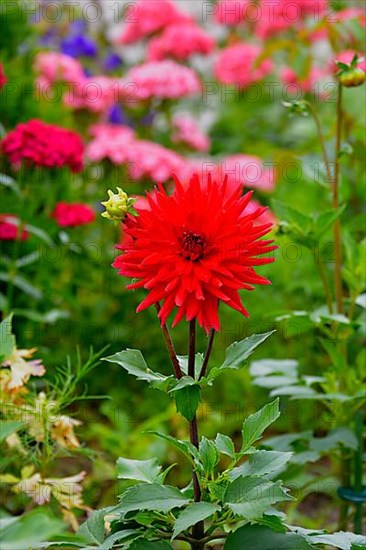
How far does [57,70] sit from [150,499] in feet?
4.78

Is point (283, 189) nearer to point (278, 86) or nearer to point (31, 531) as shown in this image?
point (278, 86)

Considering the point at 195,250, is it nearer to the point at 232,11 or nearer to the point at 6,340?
the point at 6,340

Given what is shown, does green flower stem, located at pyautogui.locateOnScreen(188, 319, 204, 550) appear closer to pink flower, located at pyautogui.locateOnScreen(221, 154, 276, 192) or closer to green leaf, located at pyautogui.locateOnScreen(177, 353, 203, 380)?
green leaf, located at pyautogui.locateOnScreen(177, 353, 203, 380)

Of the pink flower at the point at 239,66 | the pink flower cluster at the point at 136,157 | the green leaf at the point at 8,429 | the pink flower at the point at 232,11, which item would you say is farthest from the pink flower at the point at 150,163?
the green leaf at the point at 8,429

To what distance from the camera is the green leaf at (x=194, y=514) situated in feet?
2.72

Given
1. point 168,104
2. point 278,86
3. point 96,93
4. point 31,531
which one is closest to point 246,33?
point 278,86

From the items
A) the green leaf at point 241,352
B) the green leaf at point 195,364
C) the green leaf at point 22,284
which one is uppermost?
the green leaf at point 241,352

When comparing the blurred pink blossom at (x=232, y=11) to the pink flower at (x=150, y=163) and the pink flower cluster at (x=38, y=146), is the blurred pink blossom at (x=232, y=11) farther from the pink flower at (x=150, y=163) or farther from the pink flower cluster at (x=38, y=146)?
the pink flower cluster at (x=38, y=146)

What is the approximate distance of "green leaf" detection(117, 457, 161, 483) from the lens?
38.4 inches

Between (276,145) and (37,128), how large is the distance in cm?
141

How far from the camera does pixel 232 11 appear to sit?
284cm

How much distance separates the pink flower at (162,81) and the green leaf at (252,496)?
5.10ft

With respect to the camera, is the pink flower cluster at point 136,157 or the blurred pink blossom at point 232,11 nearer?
the pink flower cluster at point 136,157

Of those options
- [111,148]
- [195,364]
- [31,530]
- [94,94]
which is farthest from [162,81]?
[31,530]
